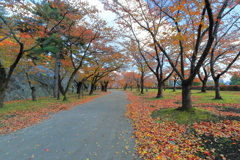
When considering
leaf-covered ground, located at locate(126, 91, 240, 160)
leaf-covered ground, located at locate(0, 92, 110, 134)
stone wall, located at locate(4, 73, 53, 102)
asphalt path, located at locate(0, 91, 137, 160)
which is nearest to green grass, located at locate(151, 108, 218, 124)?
leaf-covered ground, located at locate(126, 91, 240, 160)

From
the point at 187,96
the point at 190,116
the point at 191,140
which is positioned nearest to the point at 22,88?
the point at 187,96

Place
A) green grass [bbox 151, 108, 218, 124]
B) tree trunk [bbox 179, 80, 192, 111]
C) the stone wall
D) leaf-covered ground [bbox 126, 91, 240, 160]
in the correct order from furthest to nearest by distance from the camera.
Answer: the stone wall < tree trunk [bbox 179, 80, 192, 111] < green grass [bbox 151, 108, 218, 124] < leaf-covered ground [bbox 126, 91, 240, 160]

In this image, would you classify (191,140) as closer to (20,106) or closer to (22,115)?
(22,115)

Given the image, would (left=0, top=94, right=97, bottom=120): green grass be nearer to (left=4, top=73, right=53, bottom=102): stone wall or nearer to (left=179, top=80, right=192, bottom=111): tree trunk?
(left=4, top=73, right=53, bottom=102): stone wall

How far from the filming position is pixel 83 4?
9.28m

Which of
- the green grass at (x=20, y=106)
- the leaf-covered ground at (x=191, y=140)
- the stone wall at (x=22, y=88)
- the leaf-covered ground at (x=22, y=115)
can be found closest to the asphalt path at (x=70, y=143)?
the leaf-covered ground at (x=191, y=140)

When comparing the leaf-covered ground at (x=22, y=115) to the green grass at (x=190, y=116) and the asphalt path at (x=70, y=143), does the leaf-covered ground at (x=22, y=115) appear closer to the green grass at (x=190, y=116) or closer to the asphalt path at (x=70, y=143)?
the asphalt path at (x=70, y=143)

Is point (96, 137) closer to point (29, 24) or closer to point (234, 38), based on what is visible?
point (29, 24)

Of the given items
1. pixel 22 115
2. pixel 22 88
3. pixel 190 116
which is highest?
pixel 22 88

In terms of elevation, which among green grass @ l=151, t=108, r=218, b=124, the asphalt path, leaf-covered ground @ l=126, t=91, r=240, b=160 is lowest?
the asphalt path

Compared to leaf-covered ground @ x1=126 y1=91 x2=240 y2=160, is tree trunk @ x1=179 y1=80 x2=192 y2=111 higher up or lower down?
higher up

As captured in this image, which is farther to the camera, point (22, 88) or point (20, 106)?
point (22, 88)

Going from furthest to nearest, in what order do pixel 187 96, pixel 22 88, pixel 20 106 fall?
pixel 22 88
pixel 20 106
pixel 187 96

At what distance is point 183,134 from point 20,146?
14.9 ft
